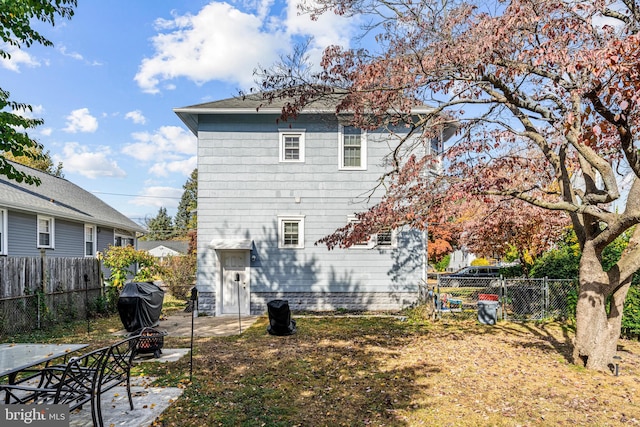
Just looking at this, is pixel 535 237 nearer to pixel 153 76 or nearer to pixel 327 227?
pixel 327 227

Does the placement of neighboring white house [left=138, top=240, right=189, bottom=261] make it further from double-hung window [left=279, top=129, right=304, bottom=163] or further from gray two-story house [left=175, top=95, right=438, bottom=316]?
double-hung window [left=279, top=129, right=304, bottom=163]

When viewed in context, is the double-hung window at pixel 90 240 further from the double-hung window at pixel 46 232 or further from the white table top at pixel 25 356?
the white table top at pixel 25 356

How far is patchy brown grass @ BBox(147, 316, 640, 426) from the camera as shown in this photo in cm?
457

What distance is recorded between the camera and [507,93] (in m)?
5.99

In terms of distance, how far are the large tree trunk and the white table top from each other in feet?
26.0

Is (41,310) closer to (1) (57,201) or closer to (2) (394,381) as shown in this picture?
(1) (57,201)

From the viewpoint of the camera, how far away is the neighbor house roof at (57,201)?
43.5 ft

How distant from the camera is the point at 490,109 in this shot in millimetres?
7508

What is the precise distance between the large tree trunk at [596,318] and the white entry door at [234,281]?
9073 mm

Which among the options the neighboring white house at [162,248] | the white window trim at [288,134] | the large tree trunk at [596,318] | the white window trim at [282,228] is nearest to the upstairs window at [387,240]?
the white window trim at [282,228]

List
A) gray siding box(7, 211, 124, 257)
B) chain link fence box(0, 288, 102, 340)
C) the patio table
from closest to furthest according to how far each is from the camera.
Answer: the patio table < chain link fence box(0, 288, 102, 340) < gray siding box(7, 211, 124, 257)

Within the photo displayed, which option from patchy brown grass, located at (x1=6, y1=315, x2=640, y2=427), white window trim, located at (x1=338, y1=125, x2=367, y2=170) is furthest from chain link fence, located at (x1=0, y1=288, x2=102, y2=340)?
white window trim, located at (x1=338, y1=125, x2=367, y2=170)

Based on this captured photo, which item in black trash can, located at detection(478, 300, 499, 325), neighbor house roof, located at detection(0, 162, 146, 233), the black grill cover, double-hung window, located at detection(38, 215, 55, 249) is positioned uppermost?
neighbor house roof, located at detection(0, 162, 146, 233)

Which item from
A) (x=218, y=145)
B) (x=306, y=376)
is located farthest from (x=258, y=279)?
(x=306, y=376)
